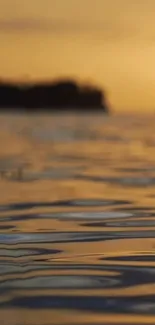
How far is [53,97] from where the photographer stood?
70438 millimetres

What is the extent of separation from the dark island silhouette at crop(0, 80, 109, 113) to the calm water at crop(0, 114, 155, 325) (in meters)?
55.6

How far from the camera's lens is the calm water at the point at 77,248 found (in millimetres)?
3443

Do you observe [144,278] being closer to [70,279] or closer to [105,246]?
[70,279]

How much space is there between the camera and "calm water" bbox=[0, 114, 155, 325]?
11.3 feet

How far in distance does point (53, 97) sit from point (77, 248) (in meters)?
65.8

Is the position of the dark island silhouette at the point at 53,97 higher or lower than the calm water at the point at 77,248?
higher

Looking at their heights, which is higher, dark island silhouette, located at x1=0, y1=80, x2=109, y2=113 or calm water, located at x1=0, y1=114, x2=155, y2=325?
dark island silhouette, located at x1=0, y1=80, x2=109, y2=113

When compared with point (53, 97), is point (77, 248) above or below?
below

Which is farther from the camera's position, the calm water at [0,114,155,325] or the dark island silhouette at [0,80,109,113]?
the dark island silhouette at [0,80,109,113]

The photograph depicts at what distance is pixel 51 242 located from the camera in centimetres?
511

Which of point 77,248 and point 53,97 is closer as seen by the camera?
point 77,248

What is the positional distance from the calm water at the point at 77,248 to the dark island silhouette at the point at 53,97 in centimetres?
5556

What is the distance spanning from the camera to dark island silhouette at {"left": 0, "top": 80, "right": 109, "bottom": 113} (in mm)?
66312

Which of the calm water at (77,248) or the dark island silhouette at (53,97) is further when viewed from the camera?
the dark island silhouette at (53,97)
